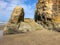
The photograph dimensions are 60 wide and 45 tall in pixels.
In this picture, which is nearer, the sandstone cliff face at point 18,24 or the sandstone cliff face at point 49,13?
the sandstone cliff face at point 18,24

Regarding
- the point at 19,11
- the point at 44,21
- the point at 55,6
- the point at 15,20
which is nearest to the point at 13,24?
the point at 15,20

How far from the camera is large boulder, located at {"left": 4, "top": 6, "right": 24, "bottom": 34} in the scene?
55.8 feet

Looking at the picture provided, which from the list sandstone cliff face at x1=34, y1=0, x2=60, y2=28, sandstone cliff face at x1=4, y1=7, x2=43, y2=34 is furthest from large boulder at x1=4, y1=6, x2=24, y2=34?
sandstone cliff face at x1=34, y1=0, x2=60, y2=28

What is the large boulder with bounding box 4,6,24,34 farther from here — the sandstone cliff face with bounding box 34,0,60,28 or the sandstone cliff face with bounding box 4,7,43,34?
the sandstone cliff face with bounding box 34,0,60,28

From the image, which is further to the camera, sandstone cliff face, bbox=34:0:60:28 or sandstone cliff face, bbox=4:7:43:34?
sandstone cliff face, bbox=34:0:60:28

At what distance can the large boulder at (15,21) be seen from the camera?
55.8 ft

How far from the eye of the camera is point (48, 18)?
64.6 ft

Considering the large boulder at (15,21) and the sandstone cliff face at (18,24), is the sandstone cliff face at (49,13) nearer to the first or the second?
the sandstone cliff face at (18,24)

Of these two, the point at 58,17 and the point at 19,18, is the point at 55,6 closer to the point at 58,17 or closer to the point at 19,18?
the point at 58,17

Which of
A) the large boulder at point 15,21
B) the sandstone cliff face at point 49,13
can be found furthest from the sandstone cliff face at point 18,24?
the sandstone cliff face at point 49,13

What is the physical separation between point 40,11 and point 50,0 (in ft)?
7.19

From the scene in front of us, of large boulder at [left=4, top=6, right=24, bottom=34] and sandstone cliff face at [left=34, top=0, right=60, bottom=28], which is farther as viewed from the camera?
sandstone cliff face at [left=34, top=0, right=60, bottom=28]

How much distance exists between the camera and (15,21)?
18188mm

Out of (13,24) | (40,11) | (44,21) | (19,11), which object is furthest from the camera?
(40,11)
